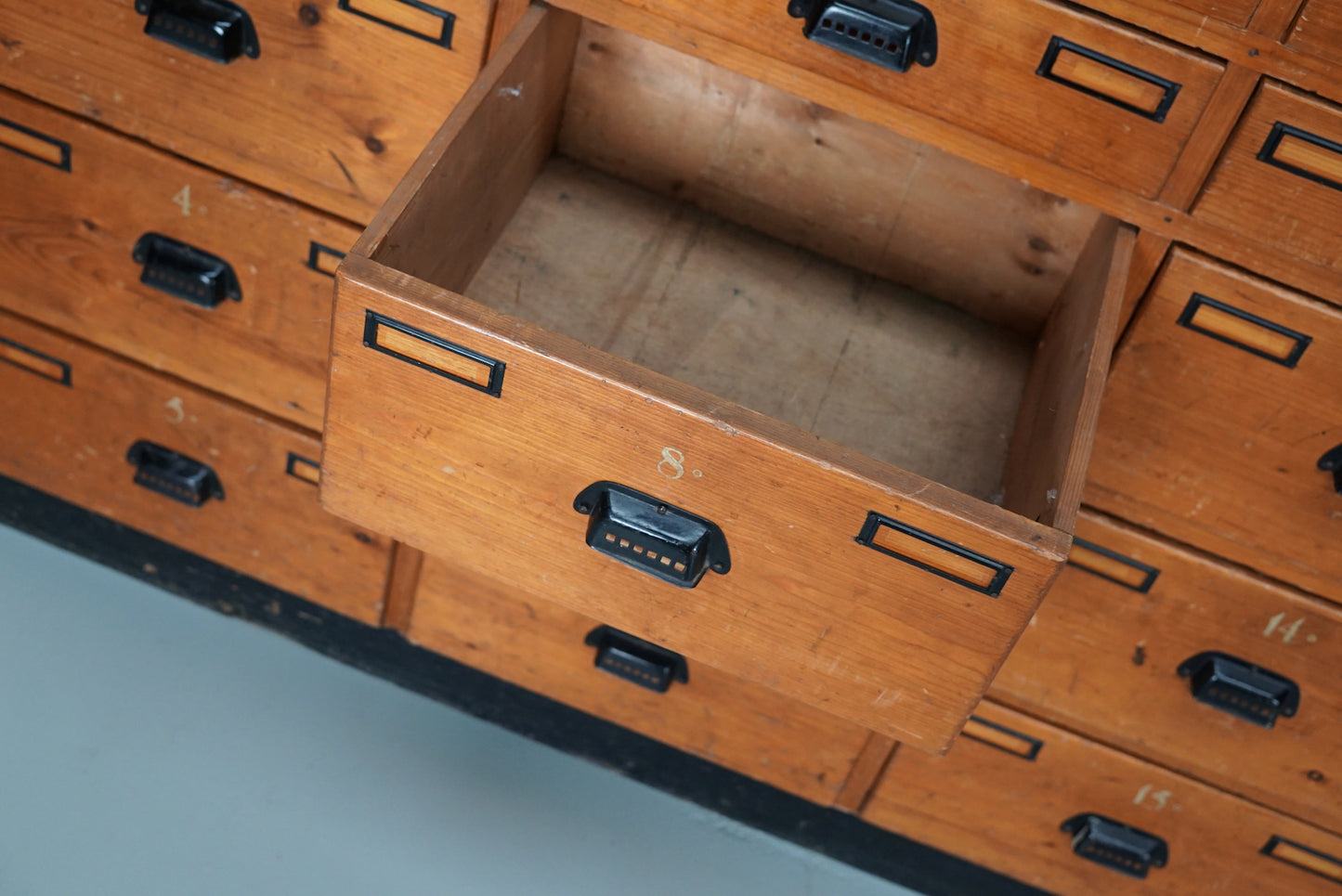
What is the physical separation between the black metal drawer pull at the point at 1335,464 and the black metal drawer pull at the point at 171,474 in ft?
3.86

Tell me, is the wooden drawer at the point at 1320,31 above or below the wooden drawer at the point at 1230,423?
above

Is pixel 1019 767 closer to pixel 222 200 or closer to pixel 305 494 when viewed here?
pixel 305 494

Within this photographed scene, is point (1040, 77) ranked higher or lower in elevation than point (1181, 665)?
higher

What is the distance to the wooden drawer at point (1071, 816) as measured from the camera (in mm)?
1405


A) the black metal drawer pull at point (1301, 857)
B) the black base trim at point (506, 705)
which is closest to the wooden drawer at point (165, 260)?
→ the black base trim at point (506, 705)

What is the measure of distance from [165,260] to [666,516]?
0.71 m

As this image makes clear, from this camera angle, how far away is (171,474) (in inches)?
58.6

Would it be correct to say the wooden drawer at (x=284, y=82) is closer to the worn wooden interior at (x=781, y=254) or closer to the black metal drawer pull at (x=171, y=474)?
the worn wooden interior at (x=781, y=254)

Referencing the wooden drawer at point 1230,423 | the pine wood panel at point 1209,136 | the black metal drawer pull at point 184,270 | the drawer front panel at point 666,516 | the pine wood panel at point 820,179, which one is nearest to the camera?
the drawer front panel at point 666,516

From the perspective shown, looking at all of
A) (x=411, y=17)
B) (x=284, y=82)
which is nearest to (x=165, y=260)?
(x=284, y=82)

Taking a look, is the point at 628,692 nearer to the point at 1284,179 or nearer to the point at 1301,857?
the point at 1301,857

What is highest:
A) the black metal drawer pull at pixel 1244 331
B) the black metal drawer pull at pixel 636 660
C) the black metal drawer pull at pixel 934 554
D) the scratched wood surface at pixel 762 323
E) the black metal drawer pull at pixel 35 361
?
the black metal drawer pull at pixel 1244 331

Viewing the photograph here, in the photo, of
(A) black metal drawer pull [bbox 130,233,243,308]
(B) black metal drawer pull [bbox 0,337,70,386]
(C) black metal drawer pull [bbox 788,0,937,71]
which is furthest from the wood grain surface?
(B) black metal drawer pull [bbox 0,337,70,386]

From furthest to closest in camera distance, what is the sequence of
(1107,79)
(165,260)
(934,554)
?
(165,260)
(1107,79)
(934,554)
